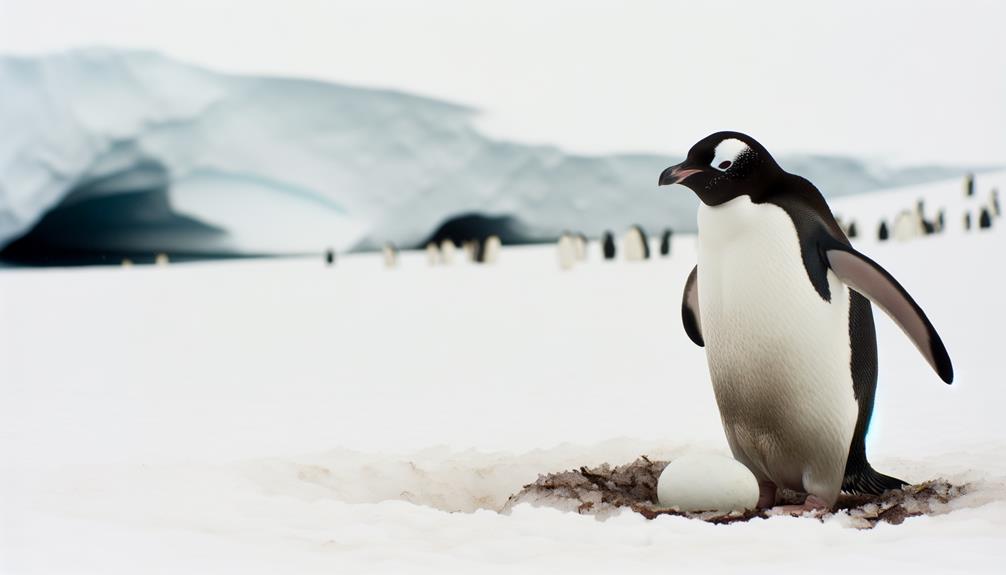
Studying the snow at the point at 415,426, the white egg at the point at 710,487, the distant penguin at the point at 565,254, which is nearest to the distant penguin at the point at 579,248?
the distant penguin at the point at 565,254

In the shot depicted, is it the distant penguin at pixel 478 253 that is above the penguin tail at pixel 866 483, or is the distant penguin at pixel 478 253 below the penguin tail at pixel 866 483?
above

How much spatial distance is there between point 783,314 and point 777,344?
0.26 ft

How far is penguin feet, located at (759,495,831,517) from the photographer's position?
261cm

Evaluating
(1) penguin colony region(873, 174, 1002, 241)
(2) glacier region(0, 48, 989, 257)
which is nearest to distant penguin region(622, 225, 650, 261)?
(1) penguin colony region(873, 174, 1002, 241)

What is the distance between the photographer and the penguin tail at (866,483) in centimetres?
287

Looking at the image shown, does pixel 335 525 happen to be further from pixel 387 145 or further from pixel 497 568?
pixel 387 145

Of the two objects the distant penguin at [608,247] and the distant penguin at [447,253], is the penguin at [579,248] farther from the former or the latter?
the distant penguin at [447,253]

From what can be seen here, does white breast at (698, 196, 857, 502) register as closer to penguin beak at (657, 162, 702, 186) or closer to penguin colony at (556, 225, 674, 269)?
penguin beak at (657, 162, 702, 186)

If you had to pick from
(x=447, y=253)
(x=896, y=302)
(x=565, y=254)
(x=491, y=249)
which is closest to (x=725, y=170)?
(x=896, y=302)

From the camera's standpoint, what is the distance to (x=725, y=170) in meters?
2.67

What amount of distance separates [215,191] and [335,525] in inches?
507

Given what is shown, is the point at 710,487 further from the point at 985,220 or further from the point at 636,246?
the point at 985,220

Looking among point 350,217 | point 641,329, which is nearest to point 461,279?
point 641,329

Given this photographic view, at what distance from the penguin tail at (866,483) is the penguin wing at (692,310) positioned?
538mm
